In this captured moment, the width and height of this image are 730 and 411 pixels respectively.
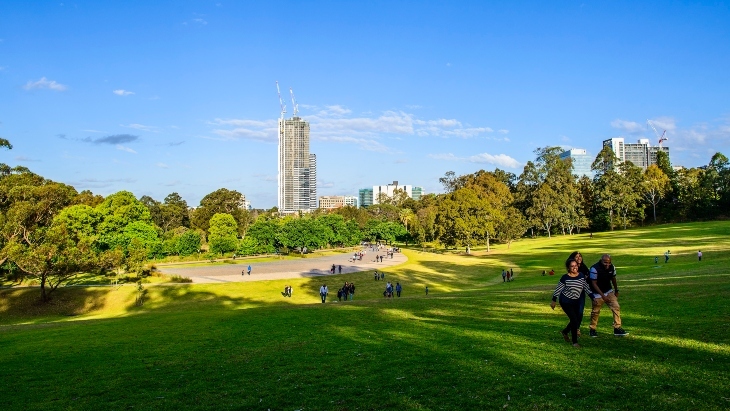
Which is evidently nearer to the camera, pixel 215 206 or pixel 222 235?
pixel 222 235

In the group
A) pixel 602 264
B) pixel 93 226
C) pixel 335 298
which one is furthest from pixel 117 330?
pixel 93 226

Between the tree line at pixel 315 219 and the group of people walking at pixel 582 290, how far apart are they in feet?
154

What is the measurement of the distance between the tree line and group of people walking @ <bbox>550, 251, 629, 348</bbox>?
1846 inches

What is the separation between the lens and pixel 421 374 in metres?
9.49

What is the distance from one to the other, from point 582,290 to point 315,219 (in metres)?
97.5

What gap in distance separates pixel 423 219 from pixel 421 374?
110 metres

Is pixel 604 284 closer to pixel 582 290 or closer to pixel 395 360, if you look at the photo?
pixel 582 290

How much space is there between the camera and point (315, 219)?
348ft

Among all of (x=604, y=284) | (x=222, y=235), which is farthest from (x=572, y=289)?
(x=222, y=235)

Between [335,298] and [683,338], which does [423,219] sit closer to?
[335,298]

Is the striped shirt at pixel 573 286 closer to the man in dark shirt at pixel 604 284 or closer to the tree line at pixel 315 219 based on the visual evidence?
the man in dark shirt at pixel 604 284

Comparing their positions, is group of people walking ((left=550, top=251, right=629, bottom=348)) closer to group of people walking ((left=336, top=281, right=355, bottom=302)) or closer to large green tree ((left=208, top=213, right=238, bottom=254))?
group of people walking ((left=336, top=281, right=355, bottom=302))

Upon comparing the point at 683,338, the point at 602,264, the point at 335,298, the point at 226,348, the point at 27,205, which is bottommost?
the point at 335,298

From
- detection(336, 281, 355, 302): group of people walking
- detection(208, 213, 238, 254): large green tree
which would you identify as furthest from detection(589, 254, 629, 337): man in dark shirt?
detection(208, 213, 238, 254): large green tree
